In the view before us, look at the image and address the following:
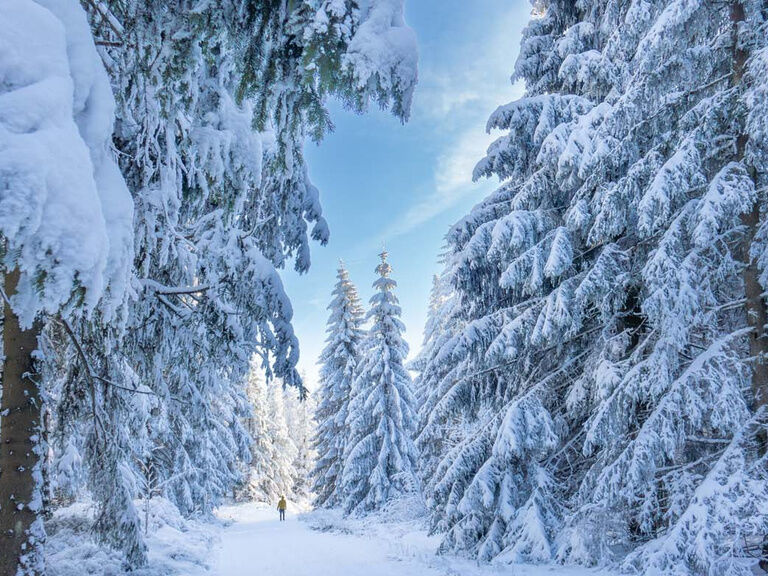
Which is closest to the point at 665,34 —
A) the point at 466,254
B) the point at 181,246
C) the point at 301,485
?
the point at 466,254

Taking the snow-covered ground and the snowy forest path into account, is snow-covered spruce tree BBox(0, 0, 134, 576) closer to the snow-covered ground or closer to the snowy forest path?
the snow-covered ground

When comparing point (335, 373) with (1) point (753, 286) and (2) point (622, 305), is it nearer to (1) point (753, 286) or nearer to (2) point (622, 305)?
(2) point (622, 305)

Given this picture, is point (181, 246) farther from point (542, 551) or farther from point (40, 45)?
point (542, 551)

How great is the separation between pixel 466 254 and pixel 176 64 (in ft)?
21.7

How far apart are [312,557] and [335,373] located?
14789 millimetres

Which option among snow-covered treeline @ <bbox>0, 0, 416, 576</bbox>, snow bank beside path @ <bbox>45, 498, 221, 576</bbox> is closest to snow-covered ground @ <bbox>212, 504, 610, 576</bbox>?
snow bank beside path @ <bbox>45, 498, 221, 576</bbox>

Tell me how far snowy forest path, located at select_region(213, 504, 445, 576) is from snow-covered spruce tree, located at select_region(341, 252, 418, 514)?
3.95 m

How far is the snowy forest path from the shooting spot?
859 centimetres

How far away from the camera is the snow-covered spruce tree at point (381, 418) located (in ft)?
63.5

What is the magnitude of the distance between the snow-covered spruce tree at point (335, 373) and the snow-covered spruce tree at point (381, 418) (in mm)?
2949

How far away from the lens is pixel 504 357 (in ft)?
26.7

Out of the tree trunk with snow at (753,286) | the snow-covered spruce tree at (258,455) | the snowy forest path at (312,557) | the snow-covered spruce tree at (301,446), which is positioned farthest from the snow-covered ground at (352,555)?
the snow-covered spruce tree at (301,446)

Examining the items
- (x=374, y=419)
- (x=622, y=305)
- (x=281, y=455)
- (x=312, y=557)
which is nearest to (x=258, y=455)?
(x=281, y=455)

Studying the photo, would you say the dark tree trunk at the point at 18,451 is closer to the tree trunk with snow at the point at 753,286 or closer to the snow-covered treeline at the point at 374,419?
the tree trunk with snow at the point at 753,286
